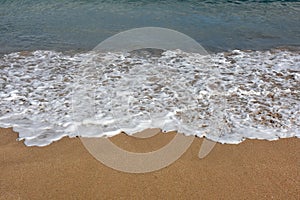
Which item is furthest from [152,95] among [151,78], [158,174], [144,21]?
[144,21]

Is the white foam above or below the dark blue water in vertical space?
below

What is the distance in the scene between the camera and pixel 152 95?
448 cm

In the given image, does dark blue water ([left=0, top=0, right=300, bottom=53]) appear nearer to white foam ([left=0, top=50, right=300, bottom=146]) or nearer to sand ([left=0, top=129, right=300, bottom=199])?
white foam ([left=0, top=50, right=300, bottom=146])

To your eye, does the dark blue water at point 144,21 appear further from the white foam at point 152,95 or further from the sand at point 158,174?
the sand at point 158,174

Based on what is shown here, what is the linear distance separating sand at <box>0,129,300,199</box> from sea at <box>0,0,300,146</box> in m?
0.22

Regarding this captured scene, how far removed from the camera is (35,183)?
290 cm

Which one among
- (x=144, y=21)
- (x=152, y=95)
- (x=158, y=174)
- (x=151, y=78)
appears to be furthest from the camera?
(x=144, y=21)

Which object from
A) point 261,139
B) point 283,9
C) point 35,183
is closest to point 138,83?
point 261,139

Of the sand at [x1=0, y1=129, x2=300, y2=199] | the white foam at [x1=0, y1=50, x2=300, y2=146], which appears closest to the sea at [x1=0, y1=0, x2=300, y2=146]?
the white foam at [x1=0, y1=50, x2=300, y2=146]

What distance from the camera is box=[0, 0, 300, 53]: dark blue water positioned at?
23.3ft

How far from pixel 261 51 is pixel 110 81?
10.6 ft

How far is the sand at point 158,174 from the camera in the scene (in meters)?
2.79

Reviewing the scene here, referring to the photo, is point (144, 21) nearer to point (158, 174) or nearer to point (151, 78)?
point (151, 78)

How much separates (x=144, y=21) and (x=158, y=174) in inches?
255
